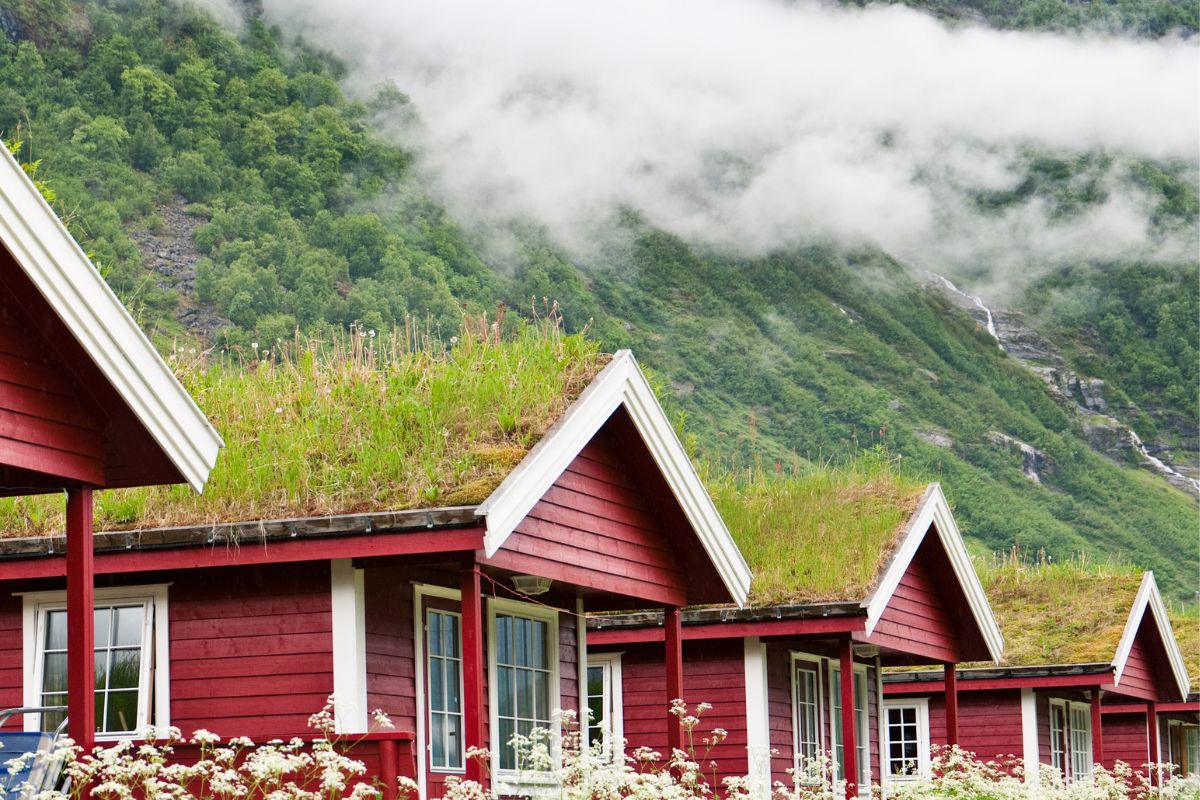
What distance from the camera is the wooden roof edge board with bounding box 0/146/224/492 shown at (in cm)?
999

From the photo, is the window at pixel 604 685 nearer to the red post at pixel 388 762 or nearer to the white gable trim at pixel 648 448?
the white gable trim at pixel 648 448

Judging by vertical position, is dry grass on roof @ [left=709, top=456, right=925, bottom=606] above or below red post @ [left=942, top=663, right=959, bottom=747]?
above

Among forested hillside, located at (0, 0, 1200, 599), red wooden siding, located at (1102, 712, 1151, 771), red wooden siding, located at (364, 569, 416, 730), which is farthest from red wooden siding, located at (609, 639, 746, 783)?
forested hillside, located at (0, 0, 1200, 599)

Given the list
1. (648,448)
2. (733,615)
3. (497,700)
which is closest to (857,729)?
(733,615)

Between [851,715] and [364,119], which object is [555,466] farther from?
[364,119]

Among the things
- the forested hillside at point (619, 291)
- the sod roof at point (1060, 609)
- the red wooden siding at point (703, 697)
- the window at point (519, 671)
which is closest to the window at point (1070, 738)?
the sod roof at point (1060, 609)

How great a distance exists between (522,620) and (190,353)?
4819mm

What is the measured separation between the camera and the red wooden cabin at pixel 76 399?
10.3 m

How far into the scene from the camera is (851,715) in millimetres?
21156

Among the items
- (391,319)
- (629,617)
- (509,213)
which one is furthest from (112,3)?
(629,617)

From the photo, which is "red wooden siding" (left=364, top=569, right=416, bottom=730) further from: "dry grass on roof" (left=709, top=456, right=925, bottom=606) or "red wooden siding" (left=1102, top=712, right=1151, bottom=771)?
"red wooden siding" (left=1102, top=712, right=1151, bottom=771)

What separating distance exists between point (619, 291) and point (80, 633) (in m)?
150

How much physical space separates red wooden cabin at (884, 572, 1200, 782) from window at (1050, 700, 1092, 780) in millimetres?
19

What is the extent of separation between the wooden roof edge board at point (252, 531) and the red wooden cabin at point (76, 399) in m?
2.24
